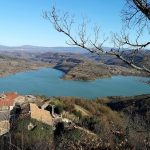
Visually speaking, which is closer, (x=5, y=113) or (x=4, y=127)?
(x=4, y=127)

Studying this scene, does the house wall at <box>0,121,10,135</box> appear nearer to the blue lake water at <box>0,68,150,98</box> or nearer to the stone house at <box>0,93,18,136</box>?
the stone house at <box>0,93,18,136</box>

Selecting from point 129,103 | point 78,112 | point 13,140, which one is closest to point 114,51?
point 13,140

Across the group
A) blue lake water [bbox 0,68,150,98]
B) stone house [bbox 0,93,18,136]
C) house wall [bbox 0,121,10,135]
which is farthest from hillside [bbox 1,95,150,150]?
blue lake water [bbox 0,68,150,98]

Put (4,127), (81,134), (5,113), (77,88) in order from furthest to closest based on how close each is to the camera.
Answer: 1. (77,88)
2. (5,113)
3. (4,127)
4. (81,134)

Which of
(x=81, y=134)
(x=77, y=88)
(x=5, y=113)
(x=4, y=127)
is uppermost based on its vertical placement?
(x=81, y=134)

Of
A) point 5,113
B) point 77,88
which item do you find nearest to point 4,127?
point 5,113

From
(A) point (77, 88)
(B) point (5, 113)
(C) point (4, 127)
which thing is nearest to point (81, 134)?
(C) point (4, 127)

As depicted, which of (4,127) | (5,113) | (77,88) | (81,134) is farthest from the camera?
(77,88)

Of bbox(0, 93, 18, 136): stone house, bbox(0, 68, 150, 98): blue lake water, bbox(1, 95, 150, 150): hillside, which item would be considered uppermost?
bbox(1, 95, 150, 150): hillside

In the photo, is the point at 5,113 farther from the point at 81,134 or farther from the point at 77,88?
the point at 77,88

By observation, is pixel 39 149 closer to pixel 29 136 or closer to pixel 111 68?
pixel 29 136

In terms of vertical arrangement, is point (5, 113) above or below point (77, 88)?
above
